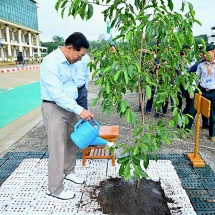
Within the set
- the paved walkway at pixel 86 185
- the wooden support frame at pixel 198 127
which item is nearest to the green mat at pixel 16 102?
the paved walkway at pixel 86 185

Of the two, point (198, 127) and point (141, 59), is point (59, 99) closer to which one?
point (141, 59)

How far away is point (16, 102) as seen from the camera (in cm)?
836

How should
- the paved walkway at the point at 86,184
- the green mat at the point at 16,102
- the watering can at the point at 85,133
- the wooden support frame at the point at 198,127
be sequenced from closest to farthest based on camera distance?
the watering can at the point at 85,133
the paved walkway at the point at 86,184
the wooden support frame at the point at 198,127
the green mat at the point at 16,102

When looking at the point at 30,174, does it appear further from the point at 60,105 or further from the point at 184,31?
the point at 184,31

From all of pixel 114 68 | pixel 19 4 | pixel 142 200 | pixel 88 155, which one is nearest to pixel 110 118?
pixel 88 155

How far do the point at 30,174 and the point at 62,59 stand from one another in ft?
5.37

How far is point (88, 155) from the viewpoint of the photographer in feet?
11.6

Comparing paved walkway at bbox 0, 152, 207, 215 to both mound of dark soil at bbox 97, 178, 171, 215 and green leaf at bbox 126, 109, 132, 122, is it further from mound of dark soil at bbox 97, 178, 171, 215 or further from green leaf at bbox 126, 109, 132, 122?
green leaf at bbox 126, 109, 132, 122

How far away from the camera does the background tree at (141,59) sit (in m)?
1.77

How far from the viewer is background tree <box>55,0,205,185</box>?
177 centimetres

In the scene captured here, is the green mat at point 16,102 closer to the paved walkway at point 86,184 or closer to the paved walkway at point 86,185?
the paved walkway at point 86,184

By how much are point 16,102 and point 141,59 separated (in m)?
6.96

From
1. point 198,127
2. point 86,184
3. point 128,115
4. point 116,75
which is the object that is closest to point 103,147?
point 86,184

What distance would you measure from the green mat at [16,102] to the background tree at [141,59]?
4.28 m
